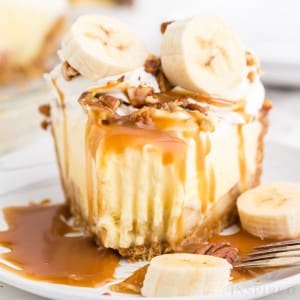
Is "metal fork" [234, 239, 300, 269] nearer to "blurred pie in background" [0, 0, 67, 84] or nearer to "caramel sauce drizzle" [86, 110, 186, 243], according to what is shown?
"caramel sauce drizzle" [86, 110, 186, 243]

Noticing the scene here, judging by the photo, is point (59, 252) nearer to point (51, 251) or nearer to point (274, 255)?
point (51, 251)

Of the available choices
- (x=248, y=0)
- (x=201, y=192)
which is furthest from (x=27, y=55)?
(x=201, y=192)

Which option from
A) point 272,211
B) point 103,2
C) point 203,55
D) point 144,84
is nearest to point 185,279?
point 272,211

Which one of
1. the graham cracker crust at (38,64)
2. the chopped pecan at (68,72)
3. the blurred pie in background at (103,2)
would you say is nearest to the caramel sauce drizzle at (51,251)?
the chopped pecan at (68,72)

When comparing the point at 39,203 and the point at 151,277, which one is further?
the point at 39,203

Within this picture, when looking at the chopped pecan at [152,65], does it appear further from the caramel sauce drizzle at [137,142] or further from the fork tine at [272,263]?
the fork tine at [272,263]

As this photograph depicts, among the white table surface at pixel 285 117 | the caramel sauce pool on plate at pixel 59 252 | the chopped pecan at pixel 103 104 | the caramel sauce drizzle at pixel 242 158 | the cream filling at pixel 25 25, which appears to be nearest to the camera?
the caramel sauce pool on plate at pixel 59 252

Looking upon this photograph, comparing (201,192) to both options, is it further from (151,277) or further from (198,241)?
(151,277)
